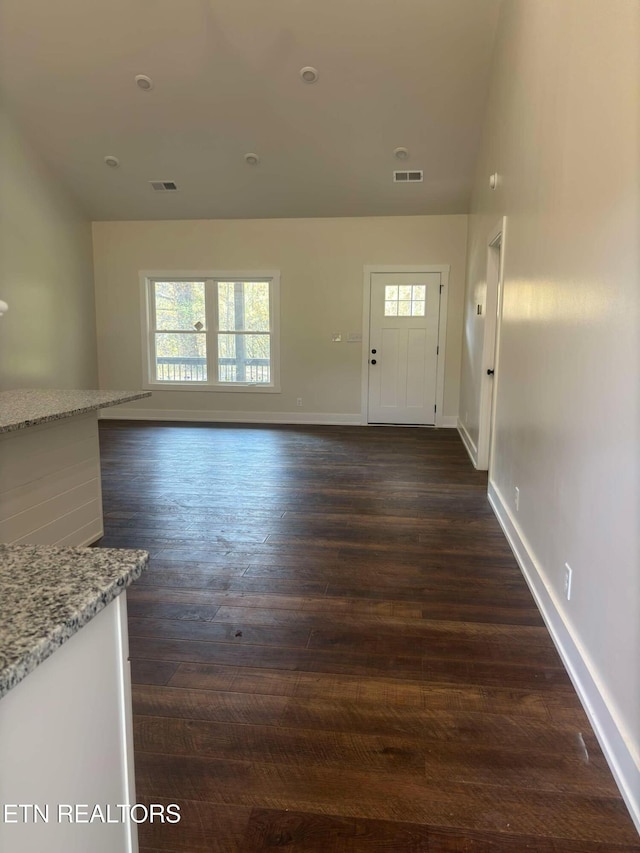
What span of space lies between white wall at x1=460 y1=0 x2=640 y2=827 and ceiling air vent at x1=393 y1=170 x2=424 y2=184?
271 centimetres

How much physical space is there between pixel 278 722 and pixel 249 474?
3.20 m

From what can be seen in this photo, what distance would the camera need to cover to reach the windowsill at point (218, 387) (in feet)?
25.0

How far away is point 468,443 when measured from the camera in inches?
231

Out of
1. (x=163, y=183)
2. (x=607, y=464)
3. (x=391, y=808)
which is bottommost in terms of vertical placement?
(x=391, y=808)

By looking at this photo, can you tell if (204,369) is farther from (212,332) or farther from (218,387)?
(212,332)

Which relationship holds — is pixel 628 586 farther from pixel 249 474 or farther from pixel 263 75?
pixel 263 75

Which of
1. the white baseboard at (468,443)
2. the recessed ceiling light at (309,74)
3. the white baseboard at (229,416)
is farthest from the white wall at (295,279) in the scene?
the recessed ceiling light at (309,74)

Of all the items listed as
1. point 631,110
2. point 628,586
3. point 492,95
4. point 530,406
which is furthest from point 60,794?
point 492,95

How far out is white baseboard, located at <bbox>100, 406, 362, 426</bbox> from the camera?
24.8ft

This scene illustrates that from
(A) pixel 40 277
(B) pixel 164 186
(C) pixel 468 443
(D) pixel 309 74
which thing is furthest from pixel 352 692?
(B) pixel 164 186

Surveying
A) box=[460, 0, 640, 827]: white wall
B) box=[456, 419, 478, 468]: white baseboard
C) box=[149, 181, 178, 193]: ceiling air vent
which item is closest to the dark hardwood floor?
box=[460, 0, 640, 827]: white wall

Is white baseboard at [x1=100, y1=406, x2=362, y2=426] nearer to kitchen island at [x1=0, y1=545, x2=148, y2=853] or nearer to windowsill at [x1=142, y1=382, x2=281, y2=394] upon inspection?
windowsill at [x1=142, y1=382, x2=281, y2=394]

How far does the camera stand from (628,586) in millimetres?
1537

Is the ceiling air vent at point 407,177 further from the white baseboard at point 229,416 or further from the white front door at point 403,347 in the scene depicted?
the white baseboard at point 229,416
